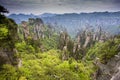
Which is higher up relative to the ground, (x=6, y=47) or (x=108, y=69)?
(x=6, y=47)

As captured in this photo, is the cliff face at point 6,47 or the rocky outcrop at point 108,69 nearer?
the cliff face at point 6,47

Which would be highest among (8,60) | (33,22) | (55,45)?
(8,60)

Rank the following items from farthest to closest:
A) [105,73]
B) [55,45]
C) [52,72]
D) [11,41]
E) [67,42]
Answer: [55,45]
[67,42]
[105,73]
[11,41]
[52,72]

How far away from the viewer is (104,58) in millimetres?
33531

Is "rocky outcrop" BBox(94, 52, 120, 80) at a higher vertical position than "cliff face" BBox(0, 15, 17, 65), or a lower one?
lower

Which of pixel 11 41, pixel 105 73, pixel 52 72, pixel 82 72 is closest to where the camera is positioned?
pixel 52 72

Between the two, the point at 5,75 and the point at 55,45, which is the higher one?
the point at 5,75

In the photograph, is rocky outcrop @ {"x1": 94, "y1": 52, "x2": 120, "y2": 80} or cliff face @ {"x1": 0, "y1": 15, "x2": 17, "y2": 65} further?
rocky outcrop @ {"x1": 94, "y1": 52, "x2": 120, "y2": 80}

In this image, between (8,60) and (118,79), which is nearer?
(118,79)

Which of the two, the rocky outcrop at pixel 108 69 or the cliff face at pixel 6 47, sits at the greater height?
the cliff face at pixel 6 47

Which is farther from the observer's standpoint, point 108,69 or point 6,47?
point 108,69

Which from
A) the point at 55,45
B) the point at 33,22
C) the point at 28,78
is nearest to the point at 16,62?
the point at 28,78

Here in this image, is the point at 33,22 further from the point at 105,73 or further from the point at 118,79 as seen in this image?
the point at 118,79

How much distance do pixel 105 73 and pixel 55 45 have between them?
69272 millimetres
